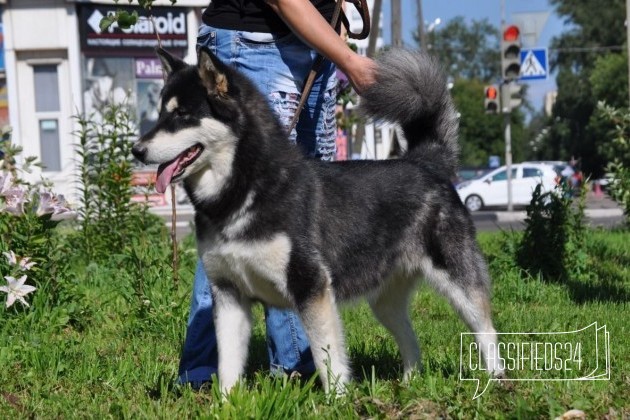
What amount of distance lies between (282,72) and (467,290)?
135cm

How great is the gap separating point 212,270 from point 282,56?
3.49 feet

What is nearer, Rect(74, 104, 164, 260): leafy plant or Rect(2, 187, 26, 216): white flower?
Rect(2, 187, 26, 216): white flower

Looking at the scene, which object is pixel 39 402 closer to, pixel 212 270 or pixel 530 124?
pixel 212 270

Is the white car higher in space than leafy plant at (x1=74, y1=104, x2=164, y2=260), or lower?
lower

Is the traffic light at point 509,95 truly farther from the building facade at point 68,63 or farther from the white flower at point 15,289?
the white flower at point 15,289

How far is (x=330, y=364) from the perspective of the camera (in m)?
3.39

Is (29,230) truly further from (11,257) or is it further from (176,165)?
(176,165)

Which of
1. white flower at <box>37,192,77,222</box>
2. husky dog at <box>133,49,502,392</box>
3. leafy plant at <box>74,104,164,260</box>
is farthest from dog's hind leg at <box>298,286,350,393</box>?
leafy plant at <box>74,104,164,260</box>

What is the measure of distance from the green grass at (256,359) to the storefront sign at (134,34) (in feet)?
49.5

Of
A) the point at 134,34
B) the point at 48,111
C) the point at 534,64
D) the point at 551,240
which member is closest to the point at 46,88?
the point at 48,111

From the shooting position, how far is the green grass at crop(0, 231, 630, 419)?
10.4ft

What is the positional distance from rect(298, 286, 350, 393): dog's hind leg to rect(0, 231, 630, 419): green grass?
0.24 ft

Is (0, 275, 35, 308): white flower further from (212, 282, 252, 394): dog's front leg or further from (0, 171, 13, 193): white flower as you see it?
(212, 282, 252, 394): dog's front leg

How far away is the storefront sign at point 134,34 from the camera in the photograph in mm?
20594
